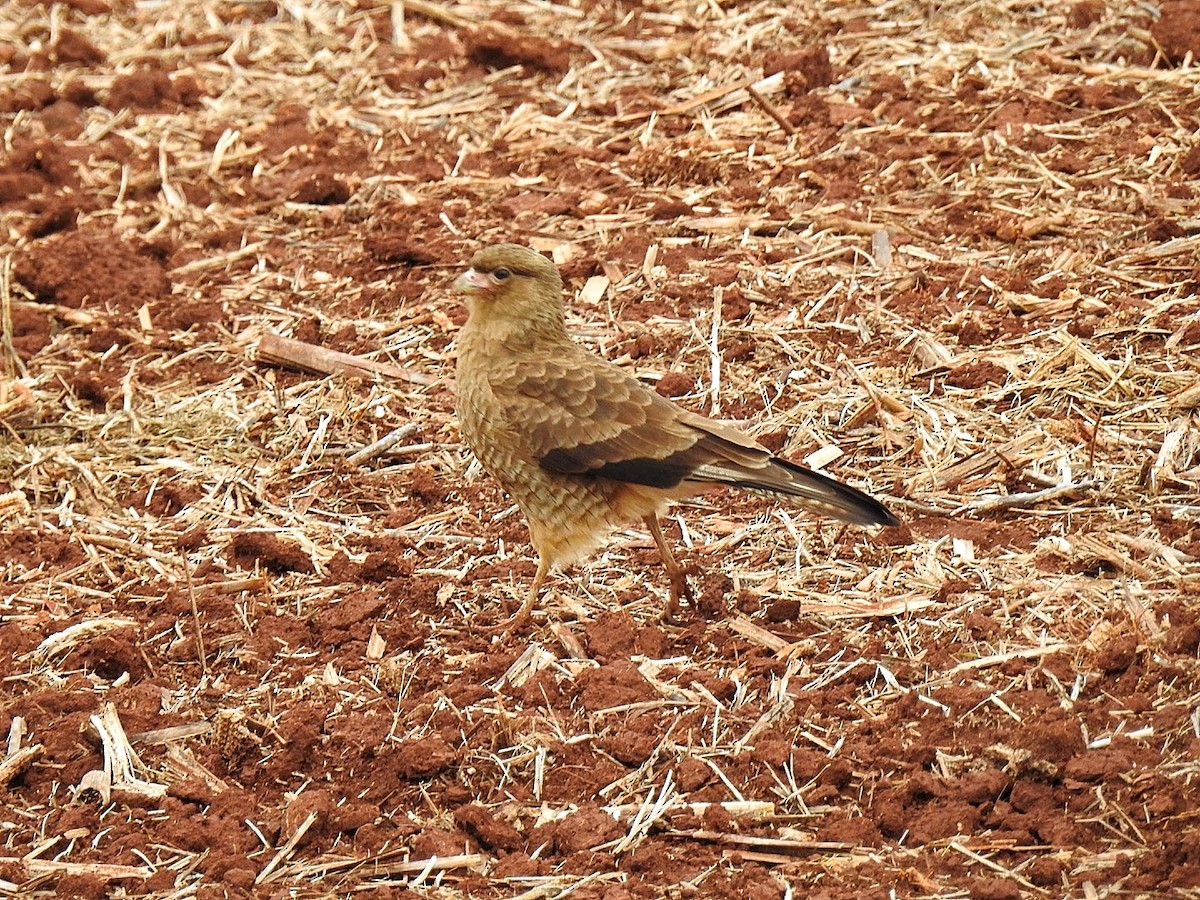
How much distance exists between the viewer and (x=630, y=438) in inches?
229

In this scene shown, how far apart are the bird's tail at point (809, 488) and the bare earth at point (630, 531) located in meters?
0.48

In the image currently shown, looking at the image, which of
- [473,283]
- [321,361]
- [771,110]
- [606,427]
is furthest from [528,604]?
[771,110]

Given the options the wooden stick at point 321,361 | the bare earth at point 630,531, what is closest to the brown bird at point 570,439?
the bare earth at point 630,531

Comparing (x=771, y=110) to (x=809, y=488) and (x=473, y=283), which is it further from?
(x=809, y=488)

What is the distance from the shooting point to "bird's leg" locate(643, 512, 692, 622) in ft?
19.1

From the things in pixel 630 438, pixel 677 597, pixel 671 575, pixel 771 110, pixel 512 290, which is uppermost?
pixel 512 290

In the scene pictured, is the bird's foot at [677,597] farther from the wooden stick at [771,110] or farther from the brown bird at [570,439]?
the wooden stick at [771,110]

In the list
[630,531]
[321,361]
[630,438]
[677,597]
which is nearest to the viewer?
[630,438]

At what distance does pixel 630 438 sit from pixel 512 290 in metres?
0.87

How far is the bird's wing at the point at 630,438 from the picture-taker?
5.53m

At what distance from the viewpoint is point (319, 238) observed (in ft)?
28.7

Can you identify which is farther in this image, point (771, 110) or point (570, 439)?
point (771, 110)

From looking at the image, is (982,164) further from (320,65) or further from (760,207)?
(320,65)

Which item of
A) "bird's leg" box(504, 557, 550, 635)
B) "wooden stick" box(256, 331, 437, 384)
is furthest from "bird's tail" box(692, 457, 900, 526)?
"wooden stick" box(256, 331, 437, 384)
